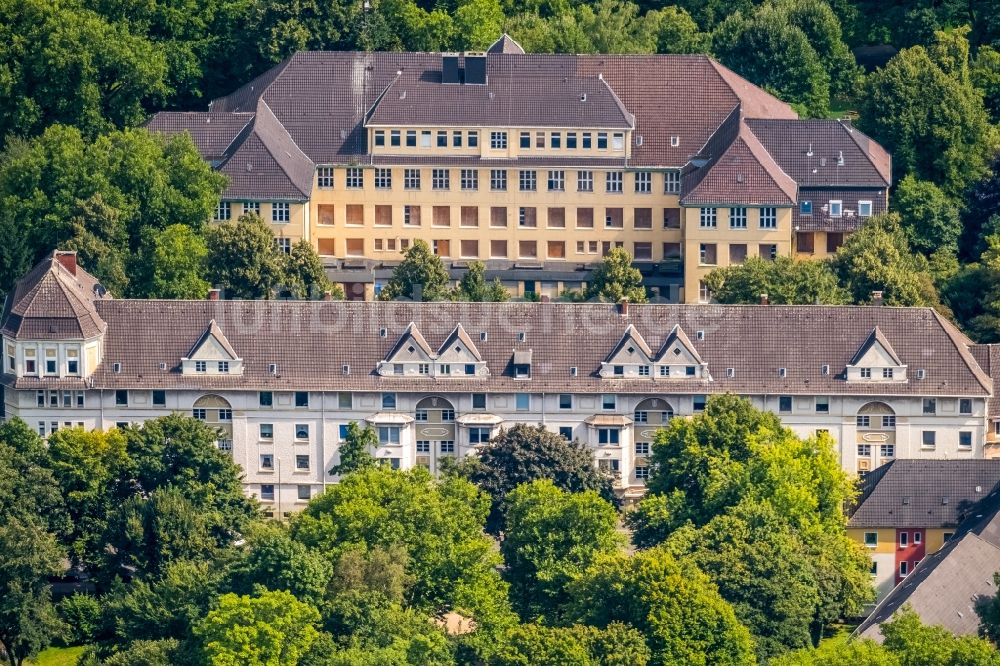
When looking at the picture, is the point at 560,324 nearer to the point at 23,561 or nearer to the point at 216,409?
the point at 216,409

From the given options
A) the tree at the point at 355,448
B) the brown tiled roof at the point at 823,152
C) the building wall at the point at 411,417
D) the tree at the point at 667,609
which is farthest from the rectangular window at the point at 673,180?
the tree at the point at 667,609

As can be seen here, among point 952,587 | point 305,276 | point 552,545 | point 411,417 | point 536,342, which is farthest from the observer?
point 305,276

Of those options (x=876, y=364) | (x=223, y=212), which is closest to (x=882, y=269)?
(x=876, y=364)

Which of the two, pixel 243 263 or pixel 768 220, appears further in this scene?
pixel 768 220

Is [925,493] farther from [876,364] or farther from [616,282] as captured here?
[616,282]

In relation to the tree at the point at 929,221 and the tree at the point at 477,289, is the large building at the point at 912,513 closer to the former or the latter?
the tree at the point at 477,289

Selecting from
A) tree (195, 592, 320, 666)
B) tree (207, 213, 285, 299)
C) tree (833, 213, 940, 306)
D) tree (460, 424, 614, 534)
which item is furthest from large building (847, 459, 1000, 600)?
tree (207, 213, 285, 299)
